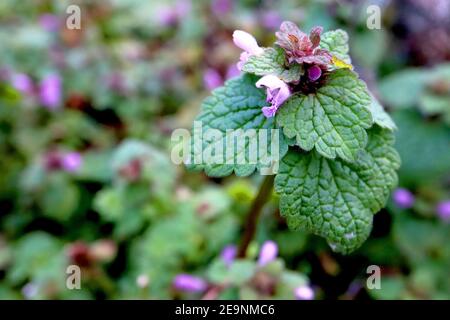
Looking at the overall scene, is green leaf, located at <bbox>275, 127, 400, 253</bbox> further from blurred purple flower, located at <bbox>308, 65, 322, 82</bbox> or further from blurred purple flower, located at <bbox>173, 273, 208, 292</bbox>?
blurred purple flower, located at <bbox>173, 273, 208, 292</bbox>

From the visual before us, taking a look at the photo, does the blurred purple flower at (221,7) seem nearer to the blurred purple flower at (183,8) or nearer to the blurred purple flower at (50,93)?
the blurred purple flower at (183,8)

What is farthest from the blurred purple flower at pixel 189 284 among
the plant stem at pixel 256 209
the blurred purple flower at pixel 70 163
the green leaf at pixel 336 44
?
the green leaf at pixel 336 44

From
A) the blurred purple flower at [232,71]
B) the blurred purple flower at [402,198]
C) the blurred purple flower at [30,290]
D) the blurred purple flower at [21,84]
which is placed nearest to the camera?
the blurred purple flower at [30,290]

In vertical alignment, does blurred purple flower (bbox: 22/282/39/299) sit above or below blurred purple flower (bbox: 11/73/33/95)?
below

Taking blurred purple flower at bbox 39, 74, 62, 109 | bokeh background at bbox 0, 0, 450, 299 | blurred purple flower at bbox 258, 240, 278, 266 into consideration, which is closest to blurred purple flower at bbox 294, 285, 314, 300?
bokeh background at bbox 0, 0, 450, 299

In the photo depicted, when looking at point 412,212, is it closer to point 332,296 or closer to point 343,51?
point 332,296
